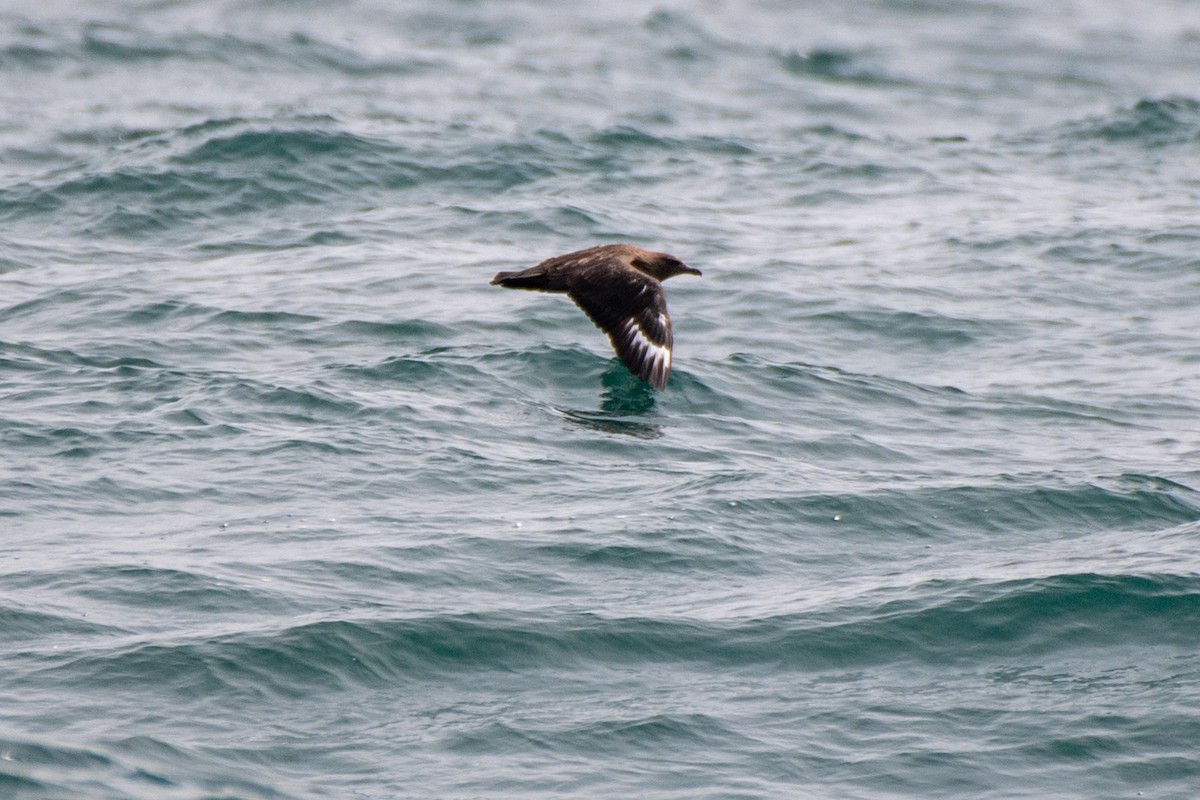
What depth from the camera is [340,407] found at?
10.9 m

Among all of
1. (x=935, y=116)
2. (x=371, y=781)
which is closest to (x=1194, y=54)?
(x=935, y=116)

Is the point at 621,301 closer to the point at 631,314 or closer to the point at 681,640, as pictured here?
the point at 631,314

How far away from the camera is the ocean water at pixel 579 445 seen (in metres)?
7.07

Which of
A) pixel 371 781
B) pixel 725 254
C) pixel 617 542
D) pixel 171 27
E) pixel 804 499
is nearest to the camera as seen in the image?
pixel 371 781

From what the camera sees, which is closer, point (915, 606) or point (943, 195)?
point (915, 606)

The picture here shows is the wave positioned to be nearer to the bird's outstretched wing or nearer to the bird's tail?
the bird's outstretched wing

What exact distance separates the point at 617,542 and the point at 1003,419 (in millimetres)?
3751

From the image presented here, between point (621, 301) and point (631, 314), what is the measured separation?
4.7 inches

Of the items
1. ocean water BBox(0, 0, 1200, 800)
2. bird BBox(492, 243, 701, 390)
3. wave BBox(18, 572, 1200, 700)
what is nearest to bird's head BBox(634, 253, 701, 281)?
bird BBox(492, 243, 701, 390)

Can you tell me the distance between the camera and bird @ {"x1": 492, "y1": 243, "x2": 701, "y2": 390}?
11.5m

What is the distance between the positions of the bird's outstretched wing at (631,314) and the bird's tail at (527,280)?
0.55 ft

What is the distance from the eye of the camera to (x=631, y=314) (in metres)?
11.6

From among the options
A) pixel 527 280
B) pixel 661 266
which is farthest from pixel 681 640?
pixel 661 266

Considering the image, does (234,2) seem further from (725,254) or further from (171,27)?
(725,254)
